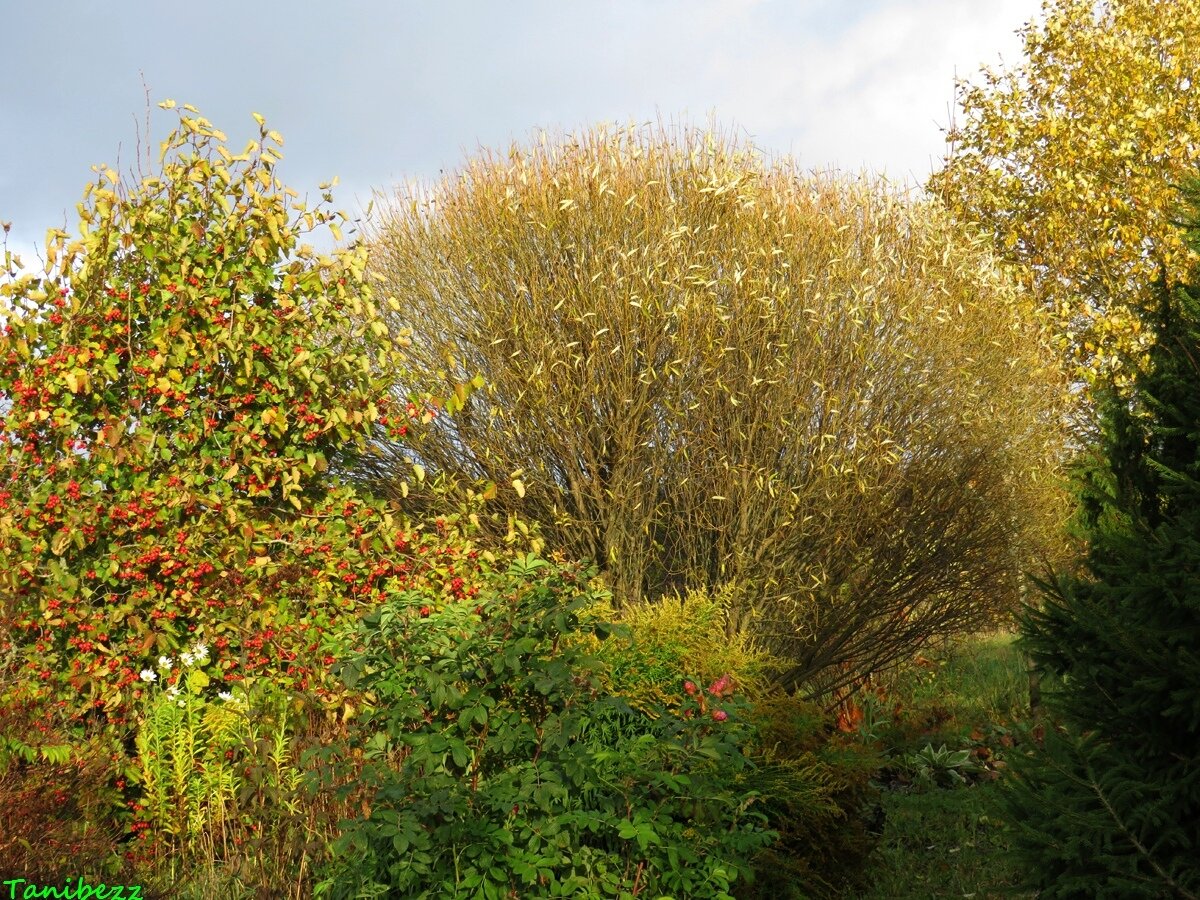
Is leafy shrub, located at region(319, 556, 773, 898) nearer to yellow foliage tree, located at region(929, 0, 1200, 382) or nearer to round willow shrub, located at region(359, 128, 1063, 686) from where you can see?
round willow shrub, located at region(359, 128, 1063, 686)

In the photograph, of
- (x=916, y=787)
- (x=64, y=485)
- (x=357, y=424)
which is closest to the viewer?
(x=64, y=485)

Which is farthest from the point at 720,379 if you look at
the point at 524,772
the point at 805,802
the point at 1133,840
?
the point at 1133,840

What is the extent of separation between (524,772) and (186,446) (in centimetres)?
342

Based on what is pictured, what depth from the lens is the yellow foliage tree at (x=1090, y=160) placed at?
9.85 metres

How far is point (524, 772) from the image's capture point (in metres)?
3.38

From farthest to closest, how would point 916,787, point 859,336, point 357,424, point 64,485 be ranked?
point 859,336
point 916,787
point 357,424
point 64,485

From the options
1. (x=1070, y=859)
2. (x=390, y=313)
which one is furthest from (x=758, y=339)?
(x=1070, y=859)

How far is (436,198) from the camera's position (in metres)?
8.07

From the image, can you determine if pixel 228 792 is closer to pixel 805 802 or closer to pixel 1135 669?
pixel 805 802

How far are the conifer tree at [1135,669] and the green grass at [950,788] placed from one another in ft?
0.68

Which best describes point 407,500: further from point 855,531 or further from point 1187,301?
point 1187,301

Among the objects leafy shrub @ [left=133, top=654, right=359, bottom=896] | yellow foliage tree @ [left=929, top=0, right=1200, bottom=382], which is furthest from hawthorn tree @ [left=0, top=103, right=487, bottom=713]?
yellow foliage tree @ [left=929, top=0, right=1200, bottom=382]

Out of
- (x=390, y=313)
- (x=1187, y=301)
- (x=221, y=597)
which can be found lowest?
(x=1187, y=301)

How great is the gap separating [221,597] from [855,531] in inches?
165
